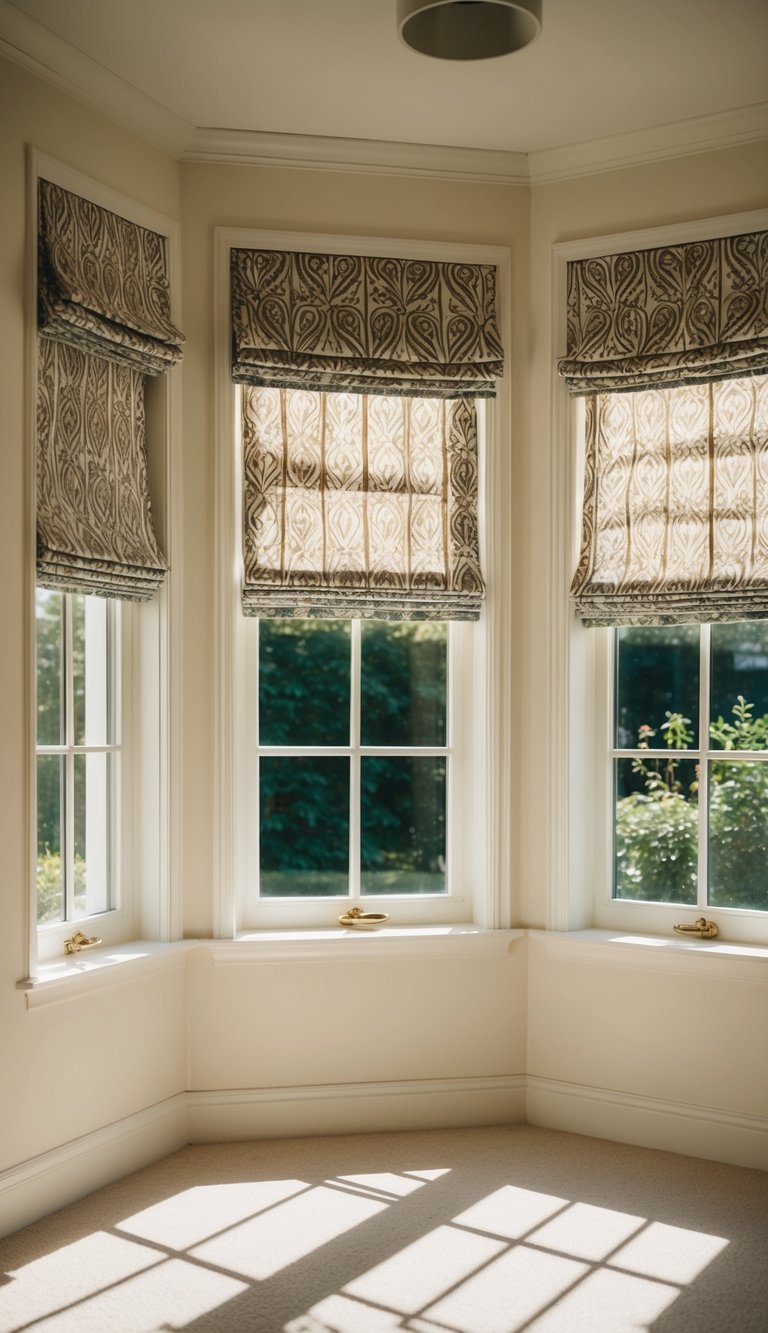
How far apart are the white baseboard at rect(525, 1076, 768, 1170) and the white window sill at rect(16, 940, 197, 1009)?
1259 mm

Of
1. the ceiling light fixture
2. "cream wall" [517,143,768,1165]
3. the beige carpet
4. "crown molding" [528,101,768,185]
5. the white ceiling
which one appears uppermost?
the white ceiling

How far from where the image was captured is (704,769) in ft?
11.9

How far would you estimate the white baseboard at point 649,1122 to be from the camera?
3.42 metres

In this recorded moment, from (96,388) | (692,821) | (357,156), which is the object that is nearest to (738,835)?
(692,821)

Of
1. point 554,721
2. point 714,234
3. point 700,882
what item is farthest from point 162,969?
point 714,234

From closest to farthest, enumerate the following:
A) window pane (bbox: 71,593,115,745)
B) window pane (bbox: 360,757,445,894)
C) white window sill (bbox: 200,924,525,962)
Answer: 1. window pane (bbox: 71,593,115,745)
2. white window sill (bbox: 200,924,525,962)
3. window pane (bbox: 360,757,445,894)

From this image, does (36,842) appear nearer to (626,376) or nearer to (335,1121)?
(335,1121)

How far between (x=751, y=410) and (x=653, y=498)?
15.2 inches

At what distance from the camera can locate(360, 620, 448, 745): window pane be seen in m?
3.85

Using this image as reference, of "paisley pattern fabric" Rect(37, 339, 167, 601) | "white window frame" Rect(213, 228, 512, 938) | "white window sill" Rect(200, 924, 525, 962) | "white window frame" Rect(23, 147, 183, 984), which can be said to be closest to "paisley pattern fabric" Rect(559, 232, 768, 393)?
"white window frame" Rect(213, 228, 512, 938)

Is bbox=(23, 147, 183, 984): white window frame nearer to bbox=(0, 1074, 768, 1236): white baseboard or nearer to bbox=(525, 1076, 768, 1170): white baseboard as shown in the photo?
bbox=(0, 1074, 768, 1236): white baseboard

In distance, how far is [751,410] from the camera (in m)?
3.50

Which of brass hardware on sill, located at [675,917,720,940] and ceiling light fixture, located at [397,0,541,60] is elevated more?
ceiling light fixture, located at [397,0,541,60]

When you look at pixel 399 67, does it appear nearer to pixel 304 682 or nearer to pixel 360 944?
pixel 304 682
